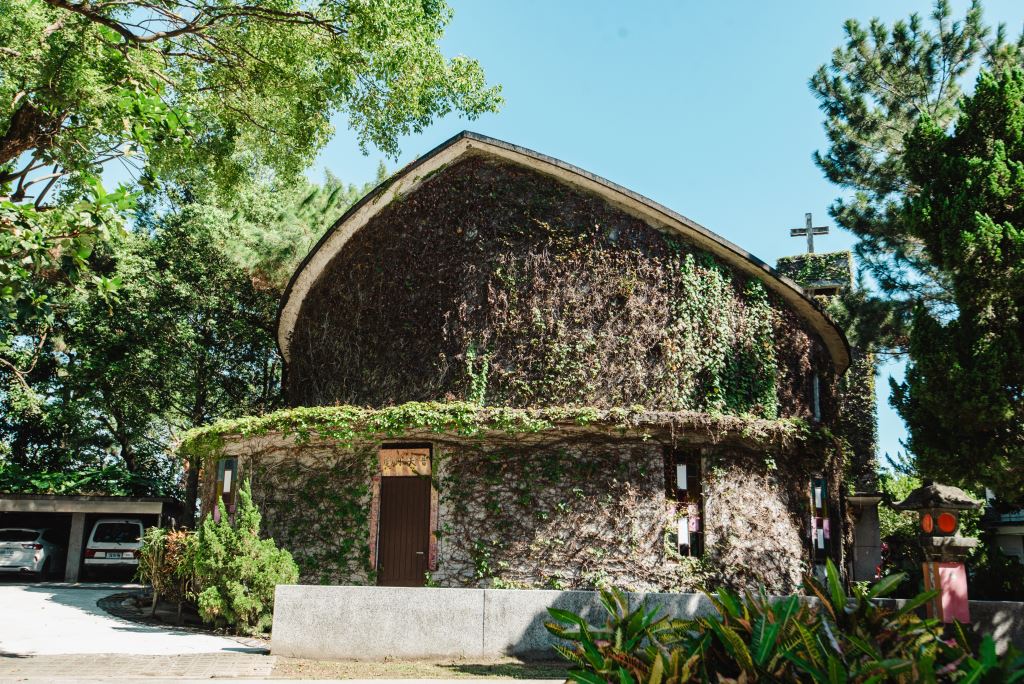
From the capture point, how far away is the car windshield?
2305 centimetres

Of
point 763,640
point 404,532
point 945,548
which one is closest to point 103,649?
point 404,532

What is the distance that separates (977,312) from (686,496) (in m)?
5.45

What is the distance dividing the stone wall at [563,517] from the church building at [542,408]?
3 cm

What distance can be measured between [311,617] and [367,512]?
14.2 feet

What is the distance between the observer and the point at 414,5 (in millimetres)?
15383

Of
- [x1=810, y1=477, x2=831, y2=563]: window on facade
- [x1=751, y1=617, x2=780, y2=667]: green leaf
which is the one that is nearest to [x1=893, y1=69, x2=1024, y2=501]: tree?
[x1=810, y1=477, x2=831, y2=563]: window on facade

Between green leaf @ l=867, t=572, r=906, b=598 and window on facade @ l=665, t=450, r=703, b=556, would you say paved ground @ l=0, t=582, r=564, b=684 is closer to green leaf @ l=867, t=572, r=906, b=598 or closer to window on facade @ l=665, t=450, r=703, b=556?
window on facade @ l=665, t=450, r=703, b=556

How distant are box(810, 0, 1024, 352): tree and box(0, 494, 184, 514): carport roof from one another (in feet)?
67.9

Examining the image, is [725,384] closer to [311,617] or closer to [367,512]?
[367,512]

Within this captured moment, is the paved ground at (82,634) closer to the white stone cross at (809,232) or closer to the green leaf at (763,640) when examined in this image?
the green leaf at (763,640)

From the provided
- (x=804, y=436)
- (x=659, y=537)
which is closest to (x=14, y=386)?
(x=659, y=537)

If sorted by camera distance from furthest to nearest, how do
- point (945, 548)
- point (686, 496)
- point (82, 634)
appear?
point (686, 496) < point (82, 634) < point (945, 548)

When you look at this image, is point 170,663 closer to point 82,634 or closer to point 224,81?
point 82,634

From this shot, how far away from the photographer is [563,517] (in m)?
13.4
